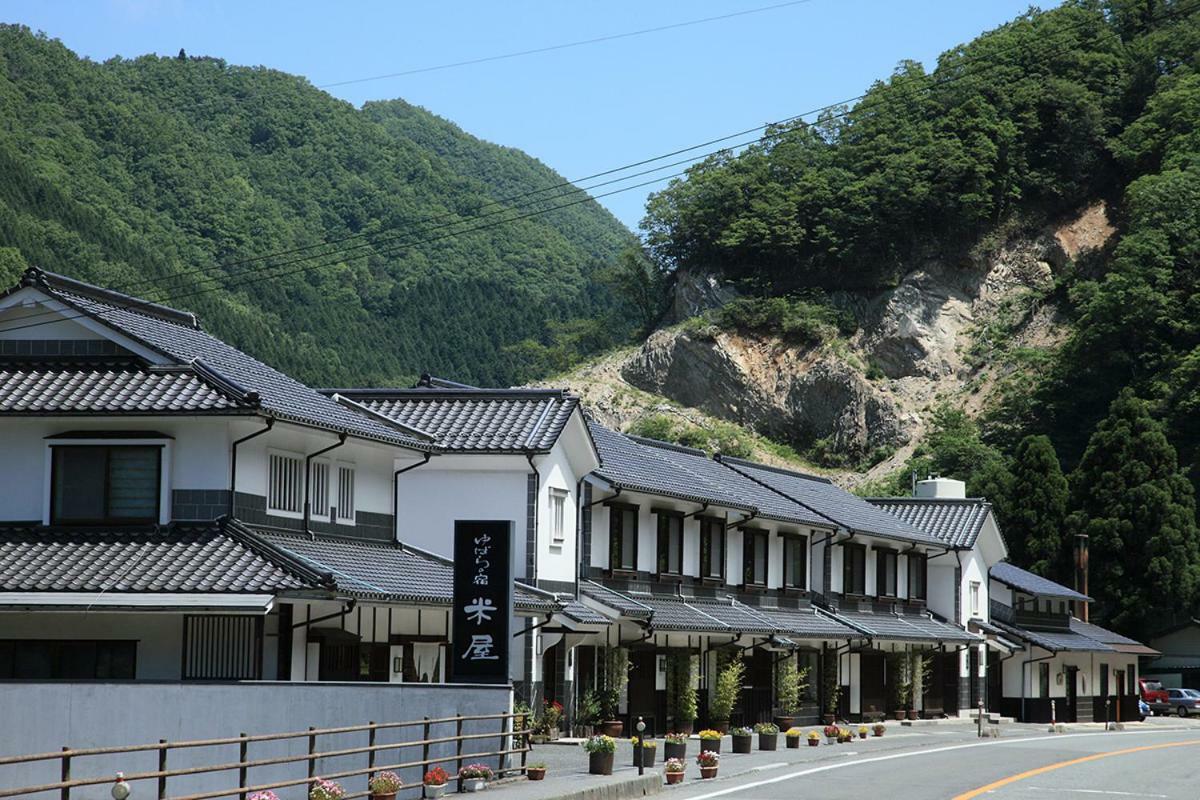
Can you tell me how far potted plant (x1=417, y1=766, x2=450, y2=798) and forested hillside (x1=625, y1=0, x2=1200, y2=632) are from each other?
73374mm

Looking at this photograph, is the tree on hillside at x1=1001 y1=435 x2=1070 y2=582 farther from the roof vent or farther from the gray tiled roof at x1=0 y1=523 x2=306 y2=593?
the gray tiled roof at x1=0 y1=523 x2=306 y2=593

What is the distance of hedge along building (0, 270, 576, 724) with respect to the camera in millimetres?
21312

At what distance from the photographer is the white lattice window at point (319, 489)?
2525 cm

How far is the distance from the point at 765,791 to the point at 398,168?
399 ft

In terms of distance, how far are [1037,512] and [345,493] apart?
168 feet

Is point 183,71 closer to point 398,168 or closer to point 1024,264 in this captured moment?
point 398,168

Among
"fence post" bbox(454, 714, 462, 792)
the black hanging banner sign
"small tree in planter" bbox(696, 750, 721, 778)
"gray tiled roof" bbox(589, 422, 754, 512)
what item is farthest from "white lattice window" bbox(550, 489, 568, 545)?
"fence post" bbox(454, 714, 462, 792)

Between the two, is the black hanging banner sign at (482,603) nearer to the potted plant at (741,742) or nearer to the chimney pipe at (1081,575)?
the potted plant at (741,742)

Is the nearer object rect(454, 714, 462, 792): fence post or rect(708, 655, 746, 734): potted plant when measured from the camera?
rect(454, 714, 462, 792): fence post

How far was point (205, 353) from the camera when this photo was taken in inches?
1019

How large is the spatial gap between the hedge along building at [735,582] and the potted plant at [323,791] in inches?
673

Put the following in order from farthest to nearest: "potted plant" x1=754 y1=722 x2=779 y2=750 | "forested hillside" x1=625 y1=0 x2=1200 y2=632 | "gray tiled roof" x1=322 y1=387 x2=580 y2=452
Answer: "forested hillside" x1=625 y1=0 x2=1200 y2=632 → "potted plant" x1=754 y1=722 x2=779 y2=750 → "gray tiled roof" x1=322 y1=387 x2=580 y2=452

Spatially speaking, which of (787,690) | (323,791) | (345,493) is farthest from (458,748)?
(787,690)

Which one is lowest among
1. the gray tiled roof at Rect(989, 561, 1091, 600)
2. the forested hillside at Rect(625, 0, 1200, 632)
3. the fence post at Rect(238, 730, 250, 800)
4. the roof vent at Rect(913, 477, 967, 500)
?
the fence post at Rect(238, 730, 250, 800)
